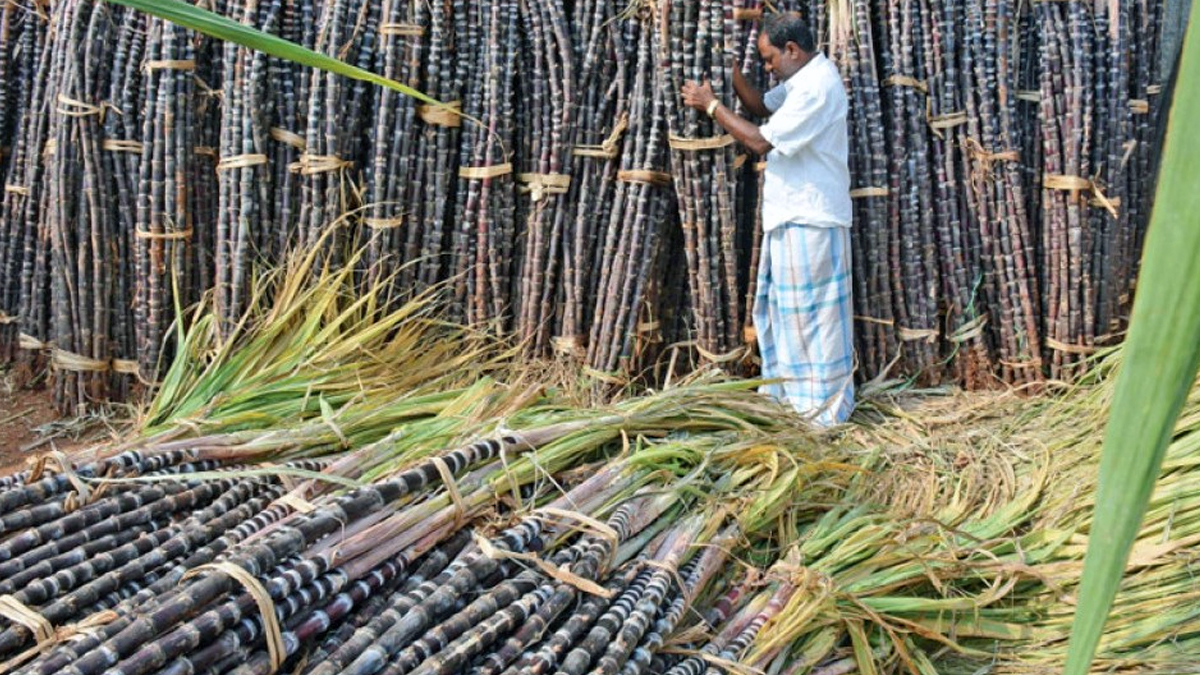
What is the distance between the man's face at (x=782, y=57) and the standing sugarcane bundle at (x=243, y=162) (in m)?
1.96

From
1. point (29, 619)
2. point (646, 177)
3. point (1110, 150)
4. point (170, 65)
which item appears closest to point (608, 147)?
point (646, 177)

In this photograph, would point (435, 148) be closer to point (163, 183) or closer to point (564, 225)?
point (564, 225)

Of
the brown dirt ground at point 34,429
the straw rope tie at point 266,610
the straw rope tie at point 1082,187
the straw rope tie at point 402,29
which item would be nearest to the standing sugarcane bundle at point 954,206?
the straw rope tie at point 1082,187

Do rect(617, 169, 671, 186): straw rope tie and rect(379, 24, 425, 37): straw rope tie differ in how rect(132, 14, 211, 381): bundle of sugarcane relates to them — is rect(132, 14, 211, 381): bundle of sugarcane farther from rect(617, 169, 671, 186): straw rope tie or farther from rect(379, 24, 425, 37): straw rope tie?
rect(617, 169, 671, 186): straw rope tie

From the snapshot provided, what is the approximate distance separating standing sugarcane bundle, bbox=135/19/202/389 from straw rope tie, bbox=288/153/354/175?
476mm

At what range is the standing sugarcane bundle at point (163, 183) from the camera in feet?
14.1

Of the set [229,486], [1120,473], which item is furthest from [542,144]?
[1120,473]

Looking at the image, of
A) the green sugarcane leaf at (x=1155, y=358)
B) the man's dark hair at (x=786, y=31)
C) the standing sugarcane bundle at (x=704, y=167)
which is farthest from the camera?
the standing sugarcane bundle at (x=704, y=167)

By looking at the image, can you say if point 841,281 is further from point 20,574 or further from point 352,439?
point 20,574

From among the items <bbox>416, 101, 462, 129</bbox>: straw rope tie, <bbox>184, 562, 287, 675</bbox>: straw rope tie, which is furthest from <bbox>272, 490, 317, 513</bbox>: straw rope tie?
<bbox>416, 101, 462, 129</bbox>: straw rope tie

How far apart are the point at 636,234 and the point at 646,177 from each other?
235 millimetres

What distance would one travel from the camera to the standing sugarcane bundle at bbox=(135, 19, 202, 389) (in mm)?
4293

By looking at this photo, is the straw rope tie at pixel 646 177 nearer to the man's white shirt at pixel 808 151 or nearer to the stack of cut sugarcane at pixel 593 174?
the stack of cut sugarcane at pixel 593 174

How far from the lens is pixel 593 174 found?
14.6 ft
